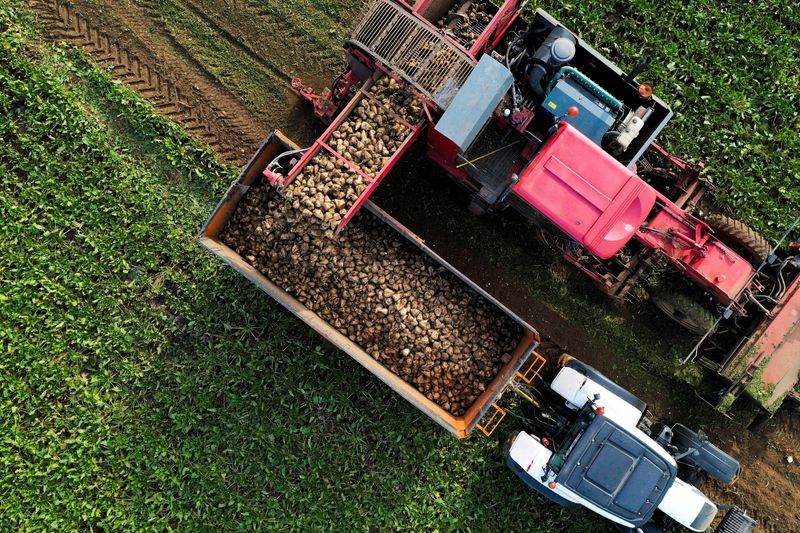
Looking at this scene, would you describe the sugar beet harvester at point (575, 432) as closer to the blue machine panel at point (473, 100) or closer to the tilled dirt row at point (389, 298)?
the tilled dirt row at point (389, 298)

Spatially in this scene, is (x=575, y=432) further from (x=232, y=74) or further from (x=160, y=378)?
(x=232, y=74)

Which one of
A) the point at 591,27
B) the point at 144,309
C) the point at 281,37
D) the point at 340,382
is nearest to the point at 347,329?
the point at 340,382

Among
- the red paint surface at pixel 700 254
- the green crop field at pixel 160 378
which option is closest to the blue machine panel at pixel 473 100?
the red paint surface at pixel 700 254

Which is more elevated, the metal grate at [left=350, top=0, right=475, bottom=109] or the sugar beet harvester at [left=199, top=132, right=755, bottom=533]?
the metal grate at [left=350, top=0, right=475, bottom=109]

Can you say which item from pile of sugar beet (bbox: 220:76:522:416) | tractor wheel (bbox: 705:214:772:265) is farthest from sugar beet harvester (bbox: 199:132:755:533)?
tractor wheel (bbox: 705:214:772:265)

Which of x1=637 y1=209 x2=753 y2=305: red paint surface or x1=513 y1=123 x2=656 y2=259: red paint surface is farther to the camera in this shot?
x1=637 y1=209 x2=753 y2=305: red paint surface

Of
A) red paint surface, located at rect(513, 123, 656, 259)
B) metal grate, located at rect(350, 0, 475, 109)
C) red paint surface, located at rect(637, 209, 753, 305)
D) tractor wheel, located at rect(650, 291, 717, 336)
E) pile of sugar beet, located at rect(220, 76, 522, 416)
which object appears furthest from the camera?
tractor wheel, located at rect(650, 291, 717, 336)

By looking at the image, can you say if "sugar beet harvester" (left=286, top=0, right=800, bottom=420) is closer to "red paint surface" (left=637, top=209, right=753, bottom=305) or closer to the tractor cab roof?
"red paint surface" (left=637, top=209, right=753, bottom=305)
